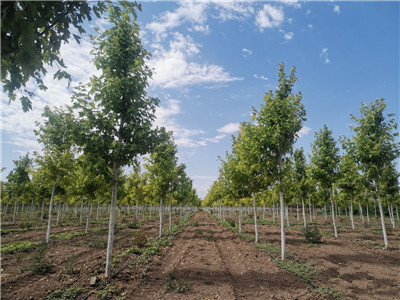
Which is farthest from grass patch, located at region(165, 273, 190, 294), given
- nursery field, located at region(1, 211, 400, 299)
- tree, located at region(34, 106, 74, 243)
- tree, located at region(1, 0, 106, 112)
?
tree, located at region(34, 106, 74, 243)

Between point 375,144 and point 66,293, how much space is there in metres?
17.7

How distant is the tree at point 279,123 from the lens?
10.5 m

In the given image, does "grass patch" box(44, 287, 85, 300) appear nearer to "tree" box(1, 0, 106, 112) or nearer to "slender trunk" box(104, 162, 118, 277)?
"slender trunk" box(104, 162, 118, 277)

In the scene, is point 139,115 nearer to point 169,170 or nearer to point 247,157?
point 247,157

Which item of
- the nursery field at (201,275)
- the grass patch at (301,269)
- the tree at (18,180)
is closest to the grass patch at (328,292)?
the nursery field at (201,275)

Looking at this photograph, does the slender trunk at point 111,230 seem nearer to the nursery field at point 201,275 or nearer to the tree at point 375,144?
the nursery field at point 201,275

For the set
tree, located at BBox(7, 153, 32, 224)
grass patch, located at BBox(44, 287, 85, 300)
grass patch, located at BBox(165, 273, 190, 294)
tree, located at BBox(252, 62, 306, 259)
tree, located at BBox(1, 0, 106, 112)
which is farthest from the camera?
tree, located at BBox(7, 153, 32, 224)

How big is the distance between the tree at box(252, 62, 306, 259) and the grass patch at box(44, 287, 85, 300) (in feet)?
27.8

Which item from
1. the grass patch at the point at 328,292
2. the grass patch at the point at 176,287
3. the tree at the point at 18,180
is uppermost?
the tree at the point at 18,180

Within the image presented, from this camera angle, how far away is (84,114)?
7359 mm

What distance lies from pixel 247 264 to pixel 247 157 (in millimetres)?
5287

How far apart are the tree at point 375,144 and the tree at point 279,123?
7.02 metres

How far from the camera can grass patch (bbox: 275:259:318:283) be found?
759cm

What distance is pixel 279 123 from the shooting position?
10.8 metres
